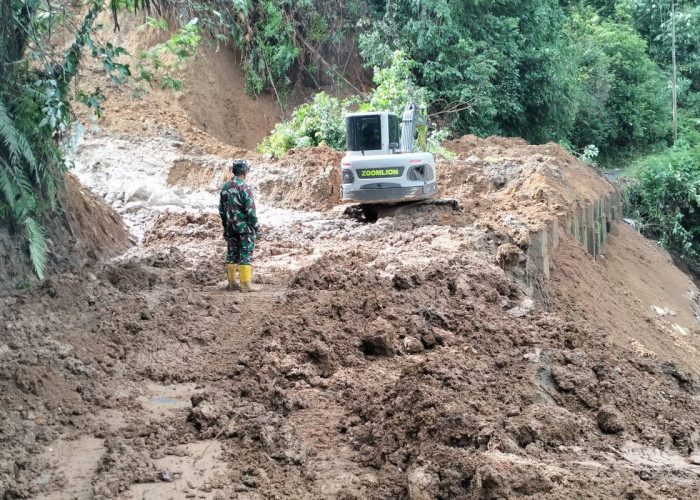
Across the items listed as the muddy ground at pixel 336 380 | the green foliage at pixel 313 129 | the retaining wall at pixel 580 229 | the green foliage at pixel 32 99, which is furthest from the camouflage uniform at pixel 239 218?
the green foliage at pixel 313 129

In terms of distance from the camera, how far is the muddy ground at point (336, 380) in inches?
186

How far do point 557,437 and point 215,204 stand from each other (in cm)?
1137

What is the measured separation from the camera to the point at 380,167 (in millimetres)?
13180

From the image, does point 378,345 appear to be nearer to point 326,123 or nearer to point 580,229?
point 580,229

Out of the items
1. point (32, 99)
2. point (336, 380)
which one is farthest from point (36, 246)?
point (336, 380)

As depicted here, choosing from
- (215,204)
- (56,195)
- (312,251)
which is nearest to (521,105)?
(215,204)

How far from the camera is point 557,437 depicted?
488cm

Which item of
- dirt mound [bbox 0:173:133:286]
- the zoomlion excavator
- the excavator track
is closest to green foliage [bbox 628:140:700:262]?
the excavator track

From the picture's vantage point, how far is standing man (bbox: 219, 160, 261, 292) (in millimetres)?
8984

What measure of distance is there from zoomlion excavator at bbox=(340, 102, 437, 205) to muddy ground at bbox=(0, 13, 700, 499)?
1.30 meters

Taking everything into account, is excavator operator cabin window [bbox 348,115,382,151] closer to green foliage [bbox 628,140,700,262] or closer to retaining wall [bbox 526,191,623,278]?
retaining wall [bbox 526,191,623,278]

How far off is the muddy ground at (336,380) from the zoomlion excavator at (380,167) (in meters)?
1.30

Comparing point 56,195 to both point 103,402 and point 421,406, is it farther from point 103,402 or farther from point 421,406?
point 421,406

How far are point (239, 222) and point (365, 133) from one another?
4957 millimetres
